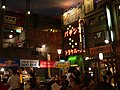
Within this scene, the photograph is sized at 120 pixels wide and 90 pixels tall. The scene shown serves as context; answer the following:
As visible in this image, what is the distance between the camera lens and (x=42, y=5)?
2639 cm

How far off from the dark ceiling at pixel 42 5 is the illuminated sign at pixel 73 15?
31.6 inches

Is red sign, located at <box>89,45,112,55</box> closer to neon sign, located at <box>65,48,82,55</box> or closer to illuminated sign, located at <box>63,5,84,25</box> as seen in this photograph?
neon sign, located at <box>65,48,82,55</box>

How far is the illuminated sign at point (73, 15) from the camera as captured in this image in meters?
25.7

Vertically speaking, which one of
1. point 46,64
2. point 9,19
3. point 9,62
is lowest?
point 46,64

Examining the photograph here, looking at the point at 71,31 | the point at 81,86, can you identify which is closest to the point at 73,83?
the point at 81,86

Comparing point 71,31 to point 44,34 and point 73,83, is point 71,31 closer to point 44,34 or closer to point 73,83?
point 44,34

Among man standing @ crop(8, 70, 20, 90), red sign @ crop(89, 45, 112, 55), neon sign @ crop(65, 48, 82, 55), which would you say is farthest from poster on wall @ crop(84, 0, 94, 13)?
red sign @ crop(89, 45, 112, 55)

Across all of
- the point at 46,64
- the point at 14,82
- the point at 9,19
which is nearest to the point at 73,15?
the point at 46,64

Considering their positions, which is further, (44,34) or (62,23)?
(62,23)

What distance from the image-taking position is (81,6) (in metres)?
25.5

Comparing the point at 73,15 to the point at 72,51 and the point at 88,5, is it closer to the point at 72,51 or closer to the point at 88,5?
the point at 88,5

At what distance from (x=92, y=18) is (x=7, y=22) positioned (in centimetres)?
1034

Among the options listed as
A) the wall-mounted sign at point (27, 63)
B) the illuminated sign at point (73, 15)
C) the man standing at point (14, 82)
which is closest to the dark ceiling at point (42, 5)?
the illuminated sign at point (73, 15)

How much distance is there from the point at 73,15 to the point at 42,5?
4.26 meters
